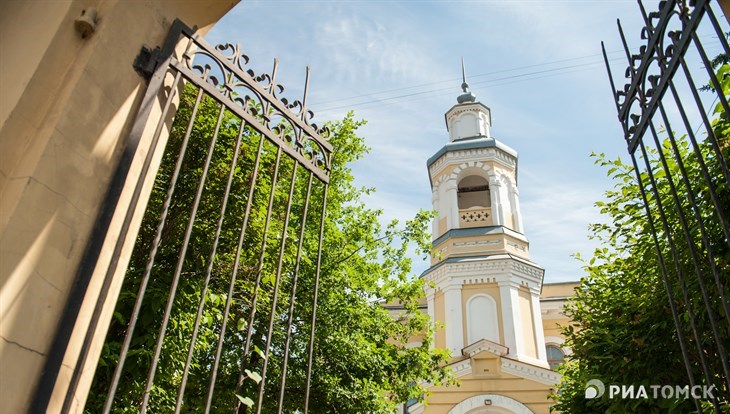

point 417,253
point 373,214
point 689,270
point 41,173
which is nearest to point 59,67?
point 41,173

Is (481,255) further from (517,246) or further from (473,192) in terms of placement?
(473,192)

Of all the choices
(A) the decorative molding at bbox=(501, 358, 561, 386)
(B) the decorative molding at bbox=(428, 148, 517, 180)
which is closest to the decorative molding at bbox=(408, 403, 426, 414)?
(A) the decorative molding at bbox=(501, 358, 561, 386)

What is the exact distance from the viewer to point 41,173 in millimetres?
2143

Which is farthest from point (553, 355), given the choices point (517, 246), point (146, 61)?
point (146, 61)

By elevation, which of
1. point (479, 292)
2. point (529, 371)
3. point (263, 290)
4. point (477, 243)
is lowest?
point (263, 290)

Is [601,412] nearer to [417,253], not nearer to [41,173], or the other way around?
[417,253]

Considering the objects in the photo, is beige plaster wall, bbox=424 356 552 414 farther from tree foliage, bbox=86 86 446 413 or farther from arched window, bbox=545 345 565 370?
tree foliage, bbox=86 86 446 413

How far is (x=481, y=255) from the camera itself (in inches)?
853

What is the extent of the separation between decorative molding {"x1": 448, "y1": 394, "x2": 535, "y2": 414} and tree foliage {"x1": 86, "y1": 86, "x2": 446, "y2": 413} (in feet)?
23.6

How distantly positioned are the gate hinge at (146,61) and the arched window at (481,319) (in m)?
18.8

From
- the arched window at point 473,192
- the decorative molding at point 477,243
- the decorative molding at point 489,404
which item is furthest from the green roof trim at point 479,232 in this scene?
the decorative molding at point 489,404

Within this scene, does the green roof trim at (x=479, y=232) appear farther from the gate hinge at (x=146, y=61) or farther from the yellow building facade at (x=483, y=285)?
the gate hinge at (x=146, y=61)

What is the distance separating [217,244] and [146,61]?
1546 millimetres

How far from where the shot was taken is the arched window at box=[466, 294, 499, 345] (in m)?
A: 20.1
